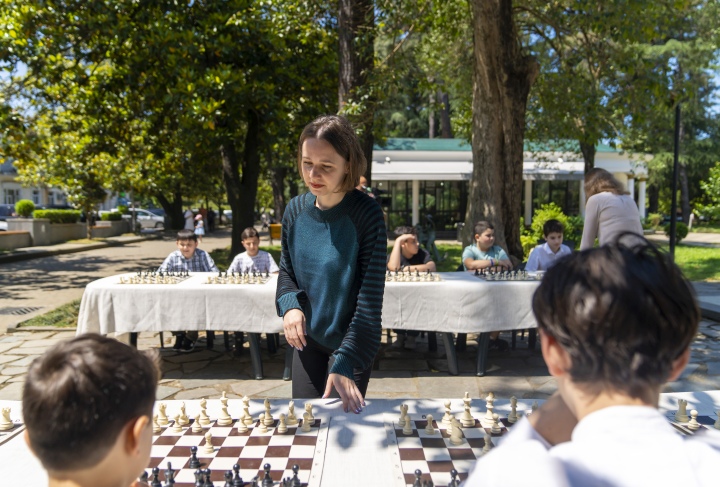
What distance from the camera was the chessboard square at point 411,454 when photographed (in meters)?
1.90

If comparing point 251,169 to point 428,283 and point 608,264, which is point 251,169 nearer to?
point 428,283

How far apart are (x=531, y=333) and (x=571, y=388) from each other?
20.0ft

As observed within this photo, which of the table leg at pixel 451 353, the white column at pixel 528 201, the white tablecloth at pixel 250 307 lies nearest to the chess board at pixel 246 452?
the white tablecloth at pixel 250 307

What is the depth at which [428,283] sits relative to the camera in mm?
5820

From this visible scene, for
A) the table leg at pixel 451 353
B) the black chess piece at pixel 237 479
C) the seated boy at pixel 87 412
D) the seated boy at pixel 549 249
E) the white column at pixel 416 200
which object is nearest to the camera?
the seated boy at pixel 87 412

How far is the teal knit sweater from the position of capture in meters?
2.04

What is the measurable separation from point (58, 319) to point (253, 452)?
760 cm

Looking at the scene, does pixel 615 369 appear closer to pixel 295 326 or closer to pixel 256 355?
pixel 295 326

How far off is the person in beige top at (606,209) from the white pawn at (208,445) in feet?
11.6

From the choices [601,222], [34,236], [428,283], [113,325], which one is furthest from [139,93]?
[34,236]

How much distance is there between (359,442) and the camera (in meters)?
1.97

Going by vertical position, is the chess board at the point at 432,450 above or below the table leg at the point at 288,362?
above

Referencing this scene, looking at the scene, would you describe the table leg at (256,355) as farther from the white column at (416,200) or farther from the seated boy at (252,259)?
the white column at (416,200)

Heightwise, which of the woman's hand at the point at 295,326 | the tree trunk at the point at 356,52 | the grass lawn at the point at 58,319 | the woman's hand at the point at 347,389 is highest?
the tree trunk at the point at 356,52
